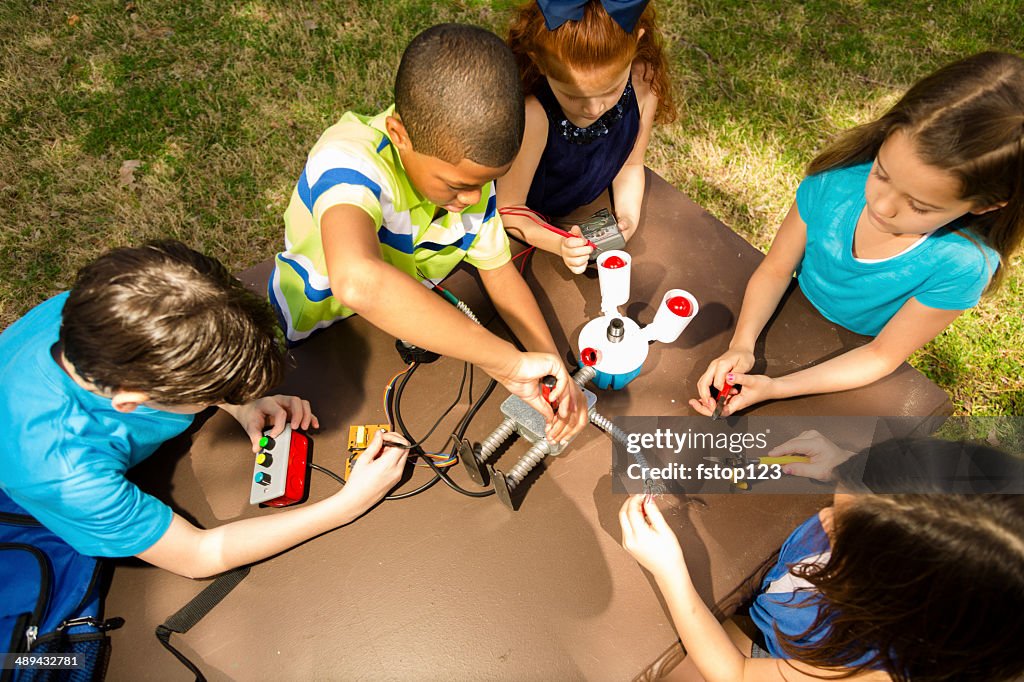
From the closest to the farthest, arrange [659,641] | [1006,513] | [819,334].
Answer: [1006,513]
[659,641]
[819,334]

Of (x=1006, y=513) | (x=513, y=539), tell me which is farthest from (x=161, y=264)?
(x=1006, y=513)

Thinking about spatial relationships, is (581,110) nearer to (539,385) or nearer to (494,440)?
(539,385)

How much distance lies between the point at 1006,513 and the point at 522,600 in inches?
30.9

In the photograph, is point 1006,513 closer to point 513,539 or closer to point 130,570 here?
point 513,539

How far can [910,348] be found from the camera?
1310 mm

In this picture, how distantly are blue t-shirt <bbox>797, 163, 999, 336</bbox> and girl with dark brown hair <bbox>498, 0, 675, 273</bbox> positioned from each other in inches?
18.3

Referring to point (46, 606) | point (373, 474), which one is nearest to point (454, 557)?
point (373, 474)

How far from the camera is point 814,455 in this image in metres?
1.26

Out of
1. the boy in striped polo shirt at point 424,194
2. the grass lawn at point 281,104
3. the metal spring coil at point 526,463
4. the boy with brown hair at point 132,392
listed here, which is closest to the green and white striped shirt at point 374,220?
the boy in striped polo shirt at point 424,194

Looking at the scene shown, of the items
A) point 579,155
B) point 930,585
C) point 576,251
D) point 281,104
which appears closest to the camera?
point 930,585

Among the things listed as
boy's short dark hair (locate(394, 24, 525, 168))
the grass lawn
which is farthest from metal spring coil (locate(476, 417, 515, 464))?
the grass lawn

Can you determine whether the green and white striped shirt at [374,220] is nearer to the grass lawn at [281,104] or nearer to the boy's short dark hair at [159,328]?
the boy's short dark hair at [159,328]

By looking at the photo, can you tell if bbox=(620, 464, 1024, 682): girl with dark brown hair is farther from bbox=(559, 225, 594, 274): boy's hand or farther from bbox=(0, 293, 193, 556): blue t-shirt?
bbox=(0, 293, 193, 556): blue t-shirt

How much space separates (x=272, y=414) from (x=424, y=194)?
593 mm
